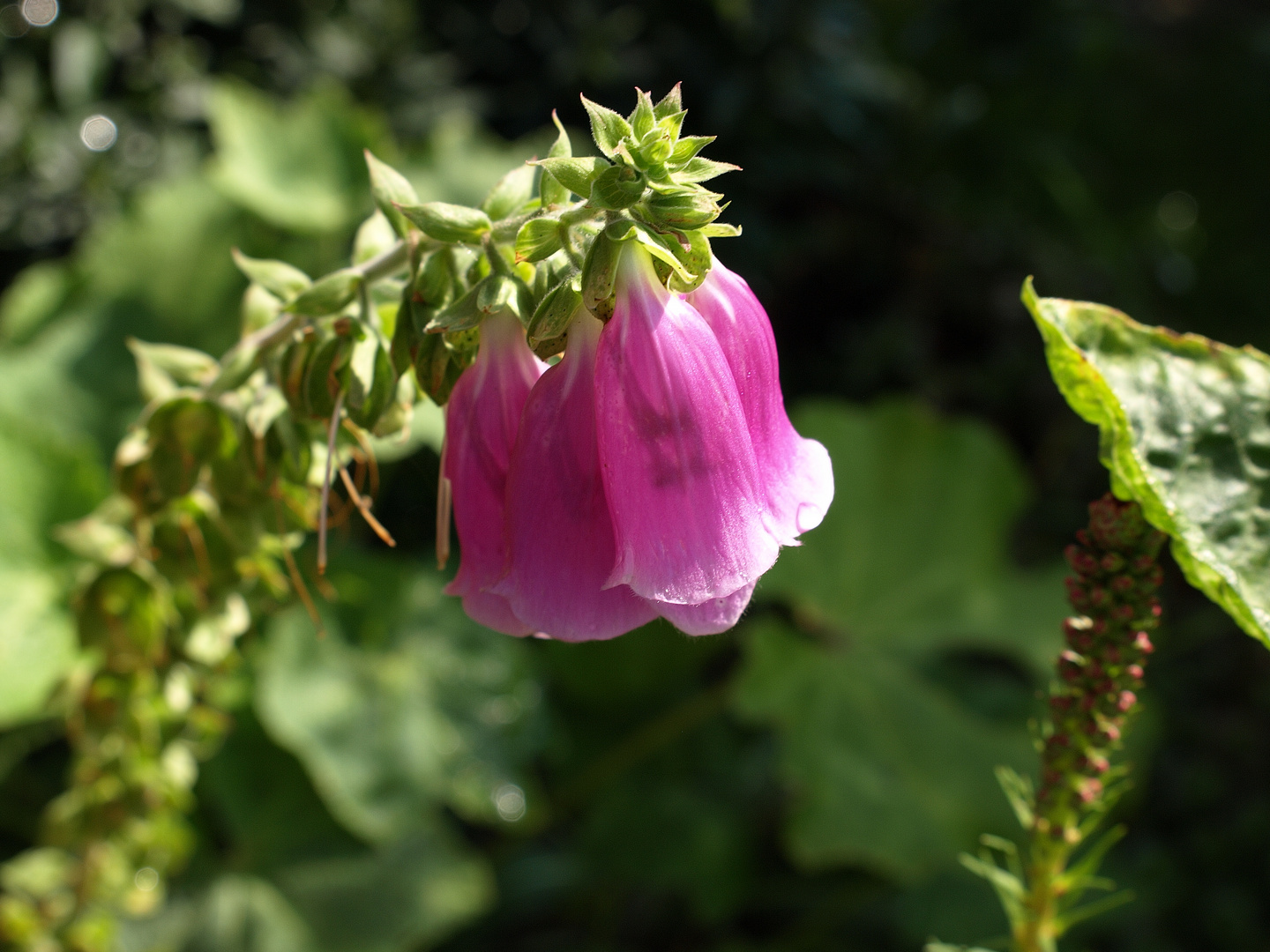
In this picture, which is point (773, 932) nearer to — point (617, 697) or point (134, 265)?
point (617, 697)

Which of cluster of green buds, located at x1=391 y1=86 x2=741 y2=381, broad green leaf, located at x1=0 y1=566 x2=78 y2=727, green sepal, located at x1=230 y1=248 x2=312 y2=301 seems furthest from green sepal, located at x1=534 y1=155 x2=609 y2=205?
broad green leaf, located at x1=0 y1=566 x2=78 y2=727

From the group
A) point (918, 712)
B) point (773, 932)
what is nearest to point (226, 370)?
point (918, 712)

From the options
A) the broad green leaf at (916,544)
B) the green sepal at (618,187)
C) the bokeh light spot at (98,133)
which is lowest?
the broad green leaf at (916,544)

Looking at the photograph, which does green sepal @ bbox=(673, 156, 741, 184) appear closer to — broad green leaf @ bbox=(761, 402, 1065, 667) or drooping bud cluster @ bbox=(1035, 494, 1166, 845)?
drooping bud cluster @ bbox=(1035, 494, 1166, 845)

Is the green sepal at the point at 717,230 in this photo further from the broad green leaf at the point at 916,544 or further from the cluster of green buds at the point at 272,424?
the broad green leaf at the point at 916,544

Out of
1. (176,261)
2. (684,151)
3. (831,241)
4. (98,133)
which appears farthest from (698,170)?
(831,241)

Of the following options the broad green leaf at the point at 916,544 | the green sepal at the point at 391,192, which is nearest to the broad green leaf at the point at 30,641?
the green sepal at the point at 391,192
